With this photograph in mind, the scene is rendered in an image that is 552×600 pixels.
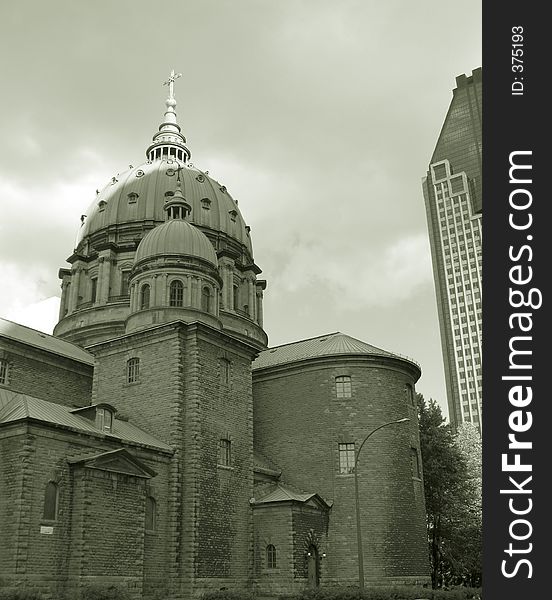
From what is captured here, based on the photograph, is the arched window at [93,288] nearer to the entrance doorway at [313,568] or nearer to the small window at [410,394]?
the small window at [410,394]

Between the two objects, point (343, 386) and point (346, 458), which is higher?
point (343, 386)

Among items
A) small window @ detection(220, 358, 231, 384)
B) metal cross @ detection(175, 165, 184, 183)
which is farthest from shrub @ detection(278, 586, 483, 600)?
metal cross @ detection(175, 165, 184, 183)

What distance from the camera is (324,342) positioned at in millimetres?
47938

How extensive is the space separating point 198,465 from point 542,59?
28.3 metres

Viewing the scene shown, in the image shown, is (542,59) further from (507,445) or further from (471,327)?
(471,327)

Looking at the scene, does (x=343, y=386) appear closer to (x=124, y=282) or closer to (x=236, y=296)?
(x=236, y=296)

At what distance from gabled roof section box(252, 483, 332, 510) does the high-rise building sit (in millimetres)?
96512

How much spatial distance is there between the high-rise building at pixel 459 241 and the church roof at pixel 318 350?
298 feet

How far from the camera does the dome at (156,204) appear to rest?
5934cm

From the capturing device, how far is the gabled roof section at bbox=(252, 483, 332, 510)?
3931cm

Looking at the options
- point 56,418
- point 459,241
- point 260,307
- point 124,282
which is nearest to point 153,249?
point 124,282

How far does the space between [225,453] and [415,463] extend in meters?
12.7

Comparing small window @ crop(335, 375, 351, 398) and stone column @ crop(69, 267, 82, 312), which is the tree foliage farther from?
stone column @ crop(69, 267, 82, 312)

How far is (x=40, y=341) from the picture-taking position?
43.8 m
